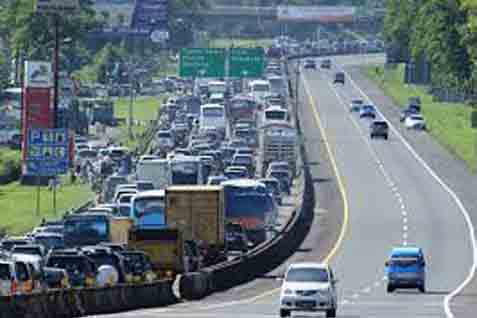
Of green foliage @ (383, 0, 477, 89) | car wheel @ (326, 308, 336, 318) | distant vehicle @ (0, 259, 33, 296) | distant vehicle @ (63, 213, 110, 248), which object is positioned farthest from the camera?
green foliage @ (383, 0, 477, 89)

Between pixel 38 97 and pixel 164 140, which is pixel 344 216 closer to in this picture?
pixel 38 97

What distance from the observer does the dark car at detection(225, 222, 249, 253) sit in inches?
3098

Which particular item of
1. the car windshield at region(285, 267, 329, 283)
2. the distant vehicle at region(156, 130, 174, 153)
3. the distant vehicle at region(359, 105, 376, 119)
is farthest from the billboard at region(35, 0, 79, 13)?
the distant vehicle at region(359, 105, 376, 119)

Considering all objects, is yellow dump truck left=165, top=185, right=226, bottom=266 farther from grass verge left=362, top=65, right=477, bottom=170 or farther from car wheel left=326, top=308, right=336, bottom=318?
grass verge left=362, top=65, right=477, bottom=170

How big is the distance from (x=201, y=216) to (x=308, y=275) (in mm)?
17995

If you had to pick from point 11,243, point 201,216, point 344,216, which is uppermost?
→ point 201,216

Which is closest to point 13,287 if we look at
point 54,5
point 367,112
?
point 54,5

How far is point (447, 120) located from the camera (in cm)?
15325

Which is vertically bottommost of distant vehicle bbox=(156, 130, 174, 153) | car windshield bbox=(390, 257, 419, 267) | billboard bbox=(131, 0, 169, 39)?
distant vehicle bbox=(156, 130, 174, 153)

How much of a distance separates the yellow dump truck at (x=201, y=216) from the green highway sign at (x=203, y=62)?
55847 millimetres

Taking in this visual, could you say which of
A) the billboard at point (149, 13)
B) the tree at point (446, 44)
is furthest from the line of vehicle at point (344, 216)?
the billboard at point (149, 13)

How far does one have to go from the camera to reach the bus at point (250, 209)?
83688mm

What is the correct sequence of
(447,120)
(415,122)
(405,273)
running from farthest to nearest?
1. (447,120)
2. (415,122)
3. (405,273)

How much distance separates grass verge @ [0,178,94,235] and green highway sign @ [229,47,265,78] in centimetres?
1514
